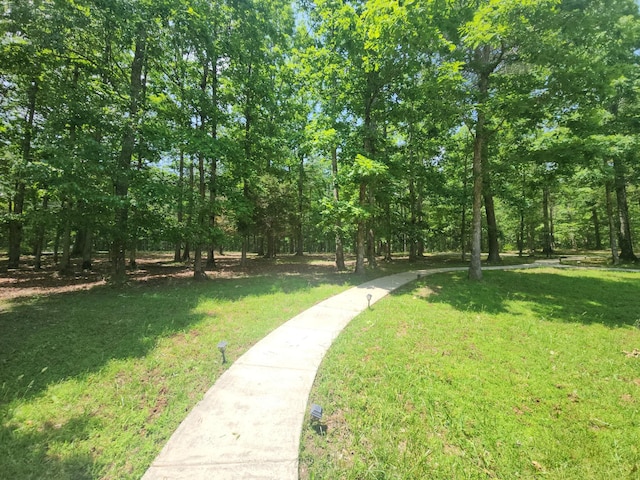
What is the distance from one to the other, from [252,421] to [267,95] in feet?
45.7

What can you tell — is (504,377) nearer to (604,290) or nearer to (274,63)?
(604,290)

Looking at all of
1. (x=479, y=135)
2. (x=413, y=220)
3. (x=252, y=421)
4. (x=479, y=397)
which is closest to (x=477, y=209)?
(x=479, y=135)

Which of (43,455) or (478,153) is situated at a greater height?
(478,153)

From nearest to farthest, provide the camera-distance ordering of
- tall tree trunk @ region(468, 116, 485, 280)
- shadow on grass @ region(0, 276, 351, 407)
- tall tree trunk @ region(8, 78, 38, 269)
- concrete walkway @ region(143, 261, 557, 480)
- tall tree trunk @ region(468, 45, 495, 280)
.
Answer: concrete walkway @ region(143, 261, 557, 480)
shadow on grass @ region(0, 276, 351, 407)
tall tree trunk @ region(468, 45, 495, 280)
tall tree trunk @ region(468, 116, 485, 280)
tall tree trunk @ region(8, 78, 38, 269)

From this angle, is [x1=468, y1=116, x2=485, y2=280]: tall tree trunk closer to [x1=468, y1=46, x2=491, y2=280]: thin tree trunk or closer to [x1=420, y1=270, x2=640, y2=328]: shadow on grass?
[x1=468, y1=46, x2=491, y2=280]: thin tree trunk

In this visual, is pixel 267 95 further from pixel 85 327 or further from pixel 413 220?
pixel 413 220

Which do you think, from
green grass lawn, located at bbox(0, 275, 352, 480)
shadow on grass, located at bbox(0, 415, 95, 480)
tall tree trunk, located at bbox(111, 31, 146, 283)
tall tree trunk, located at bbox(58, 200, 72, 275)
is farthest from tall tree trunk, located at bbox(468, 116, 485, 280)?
tall tree trunk, located at bbox(58, 200, 72, 275)

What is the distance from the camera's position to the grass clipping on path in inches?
103

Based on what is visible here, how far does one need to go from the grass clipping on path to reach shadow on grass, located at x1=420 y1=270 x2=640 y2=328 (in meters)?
0.14

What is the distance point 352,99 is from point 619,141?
10964 mm

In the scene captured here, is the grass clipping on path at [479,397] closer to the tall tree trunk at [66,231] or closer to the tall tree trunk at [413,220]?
the tall tree trunk at [66,231]

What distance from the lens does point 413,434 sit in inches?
116

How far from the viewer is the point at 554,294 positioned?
895 cm

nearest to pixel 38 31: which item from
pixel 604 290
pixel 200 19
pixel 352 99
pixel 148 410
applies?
pixel 200 19
